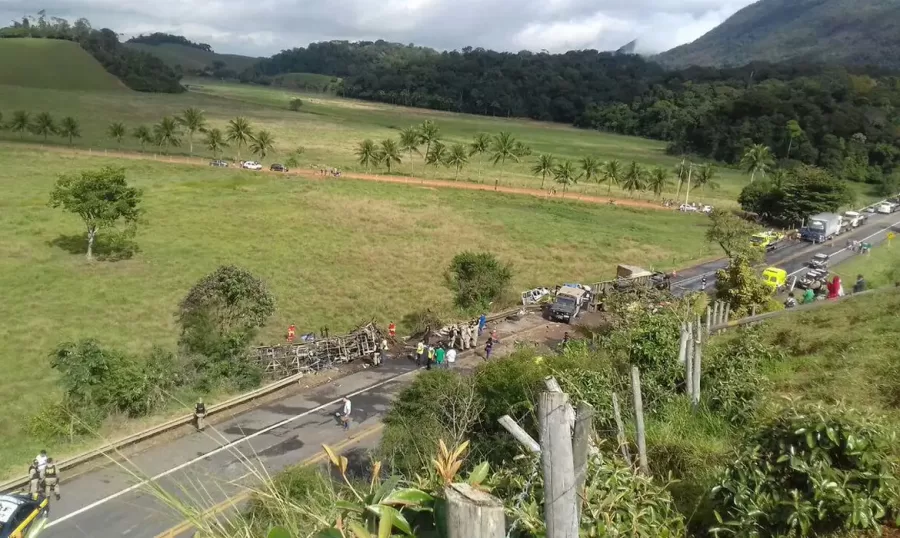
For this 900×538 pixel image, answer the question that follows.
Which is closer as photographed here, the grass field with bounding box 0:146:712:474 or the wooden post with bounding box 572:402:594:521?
the wooden post with bounding box 572:402:594:521

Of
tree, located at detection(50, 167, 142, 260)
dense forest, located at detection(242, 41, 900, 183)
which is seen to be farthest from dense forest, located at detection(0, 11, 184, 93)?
tree, located at detection(50, 167, 142, 260)

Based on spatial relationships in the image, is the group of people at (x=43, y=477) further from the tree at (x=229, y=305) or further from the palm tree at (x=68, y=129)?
the palm tree at (x=68, y=129)

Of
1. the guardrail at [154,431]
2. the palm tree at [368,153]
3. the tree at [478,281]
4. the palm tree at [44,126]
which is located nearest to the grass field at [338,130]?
the palm tree at [44,126]

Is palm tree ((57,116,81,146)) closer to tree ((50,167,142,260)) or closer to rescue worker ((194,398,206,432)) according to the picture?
tree ((50,167,142,260))

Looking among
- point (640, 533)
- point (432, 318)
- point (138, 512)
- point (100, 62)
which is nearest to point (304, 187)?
point (432, 318)

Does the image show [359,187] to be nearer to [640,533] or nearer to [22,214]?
[22,214]

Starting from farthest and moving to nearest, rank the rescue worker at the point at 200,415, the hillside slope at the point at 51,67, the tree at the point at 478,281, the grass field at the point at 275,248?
the hillside slope at the point at 51,67, the tree at the point at 478,281, the grass field at the point at 275,248, the rescue worker at the point at 200,415
